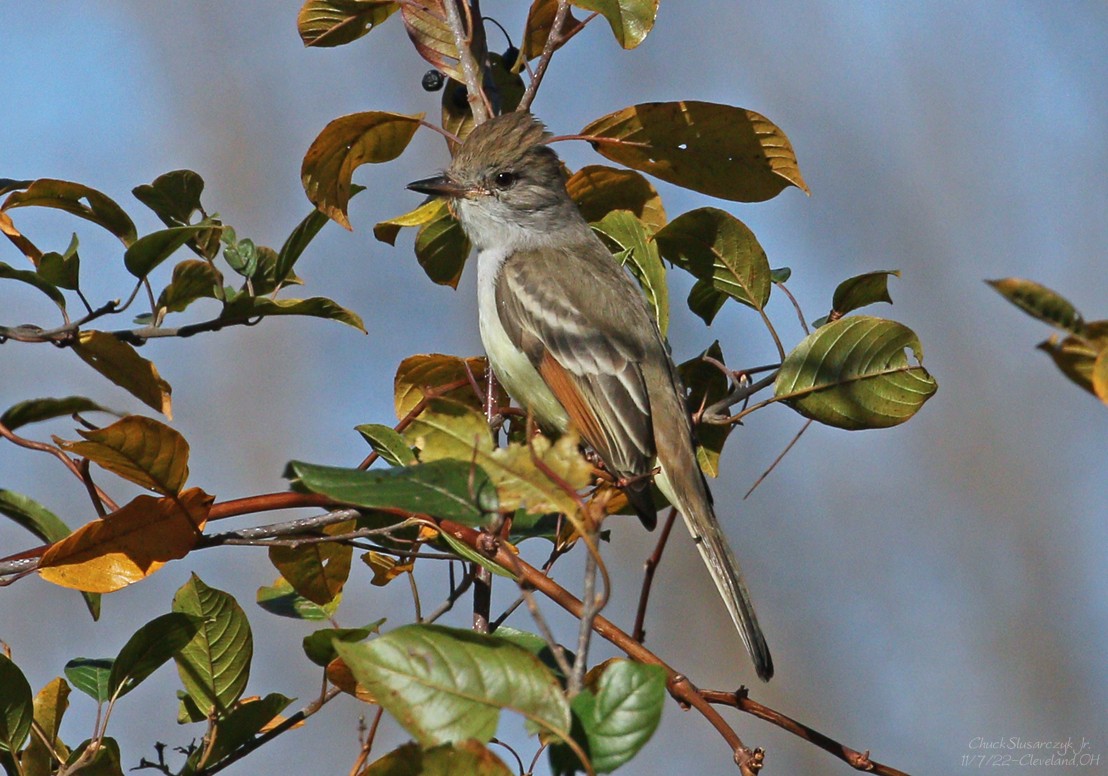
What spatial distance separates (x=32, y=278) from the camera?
2.36 metres

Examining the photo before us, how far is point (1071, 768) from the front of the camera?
847 centimetres

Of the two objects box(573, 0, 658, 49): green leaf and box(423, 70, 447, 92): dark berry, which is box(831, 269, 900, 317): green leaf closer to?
box(573, 0, 658, 49): green leaf

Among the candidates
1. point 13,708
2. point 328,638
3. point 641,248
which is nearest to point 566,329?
point 641,248

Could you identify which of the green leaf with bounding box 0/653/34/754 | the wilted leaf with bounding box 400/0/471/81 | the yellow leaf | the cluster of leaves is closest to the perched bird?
the wilted leaf with bounding box 400/0/471/81

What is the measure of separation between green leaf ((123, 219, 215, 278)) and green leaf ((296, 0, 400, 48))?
2.90 ft

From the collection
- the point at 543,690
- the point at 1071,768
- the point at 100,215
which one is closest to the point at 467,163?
the point at 100,215

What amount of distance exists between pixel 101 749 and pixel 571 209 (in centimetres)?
289

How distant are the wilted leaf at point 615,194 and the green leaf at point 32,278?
1344 millimetres

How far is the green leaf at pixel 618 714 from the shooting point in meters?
1.51

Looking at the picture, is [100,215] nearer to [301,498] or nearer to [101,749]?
[301,498]

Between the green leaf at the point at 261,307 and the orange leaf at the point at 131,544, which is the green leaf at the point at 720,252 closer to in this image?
the green leaf at the point at 261,307

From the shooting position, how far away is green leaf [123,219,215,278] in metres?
2.33

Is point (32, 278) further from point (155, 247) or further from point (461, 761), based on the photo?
point (461, 761)

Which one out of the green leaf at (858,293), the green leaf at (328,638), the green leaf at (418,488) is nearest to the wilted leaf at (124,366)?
the green leaf at (328,638)
